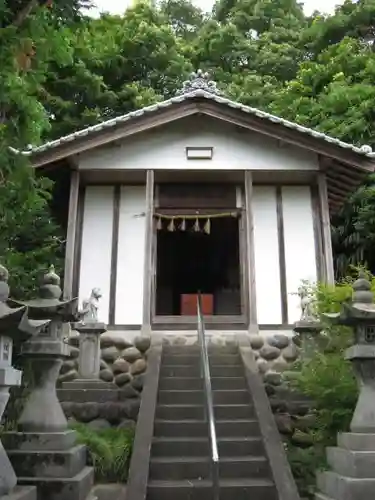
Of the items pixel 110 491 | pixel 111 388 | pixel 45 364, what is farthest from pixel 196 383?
pixel 45 364

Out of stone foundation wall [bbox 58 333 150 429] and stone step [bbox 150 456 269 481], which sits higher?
stone foundation wall [bbox 58 333 150 429]

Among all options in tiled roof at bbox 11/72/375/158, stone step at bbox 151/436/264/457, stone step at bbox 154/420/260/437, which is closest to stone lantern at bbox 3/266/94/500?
stone step at bbox 151/436/264/457

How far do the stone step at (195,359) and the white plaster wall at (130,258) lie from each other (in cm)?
210

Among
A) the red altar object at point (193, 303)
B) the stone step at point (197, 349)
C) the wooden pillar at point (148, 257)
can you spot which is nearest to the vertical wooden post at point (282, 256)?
the stone step at point (197, 349)

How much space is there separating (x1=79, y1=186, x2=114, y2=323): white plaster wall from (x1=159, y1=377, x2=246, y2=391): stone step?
334cm

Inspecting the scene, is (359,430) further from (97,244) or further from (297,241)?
(97,244)

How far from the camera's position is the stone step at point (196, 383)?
353 inches

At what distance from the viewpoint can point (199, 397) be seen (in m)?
A: 8.64

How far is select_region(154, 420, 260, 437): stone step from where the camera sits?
780 cm

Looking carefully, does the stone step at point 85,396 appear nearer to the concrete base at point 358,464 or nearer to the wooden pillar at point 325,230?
the concrete base at point 358,464

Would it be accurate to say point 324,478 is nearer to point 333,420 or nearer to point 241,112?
point 333,420

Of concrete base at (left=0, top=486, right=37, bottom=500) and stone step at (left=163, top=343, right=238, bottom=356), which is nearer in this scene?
concrete base at (left=0, top=486, right=37, bottom=500)

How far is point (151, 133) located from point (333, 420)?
8.22 meters

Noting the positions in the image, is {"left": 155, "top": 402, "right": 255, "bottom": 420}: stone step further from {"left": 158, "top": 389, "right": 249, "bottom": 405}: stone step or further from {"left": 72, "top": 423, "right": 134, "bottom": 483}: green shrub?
{"left": 72, "top": 423, "right": 134, "bottom": 483}: green shrub
